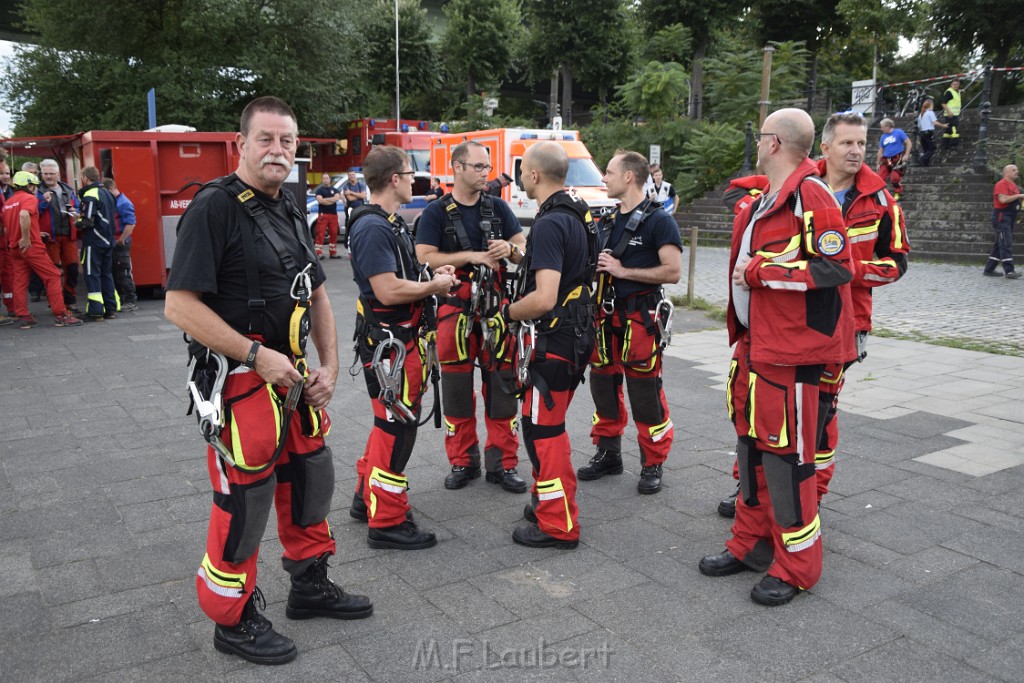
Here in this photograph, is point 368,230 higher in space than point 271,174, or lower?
lower

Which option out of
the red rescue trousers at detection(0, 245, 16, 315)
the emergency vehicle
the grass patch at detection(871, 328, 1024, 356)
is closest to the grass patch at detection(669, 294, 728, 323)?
the grass patch at detection(871, 328, 1024, 356)

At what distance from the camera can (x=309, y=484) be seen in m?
3.40

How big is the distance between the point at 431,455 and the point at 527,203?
1335 cm

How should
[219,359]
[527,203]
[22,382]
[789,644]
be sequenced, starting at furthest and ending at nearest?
1. [527,203]
2. [22,382]
3. [789,644]
4. [219,359]

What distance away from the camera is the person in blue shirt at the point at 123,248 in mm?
11875

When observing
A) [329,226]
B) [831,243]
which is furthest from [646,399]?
[329,226]

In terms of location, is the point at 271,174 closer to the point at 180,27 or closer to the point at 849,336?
the point at 849,336

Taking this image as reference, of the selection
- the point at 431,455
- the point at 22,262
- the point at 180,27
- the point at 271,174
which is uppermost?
the point at 180,27

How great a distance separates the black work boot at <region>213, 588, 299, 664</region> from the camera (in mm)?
3203

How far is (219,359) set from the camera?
10.2 ft

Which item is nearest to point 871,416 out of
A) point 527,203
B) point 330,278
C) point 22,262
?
point 22,262

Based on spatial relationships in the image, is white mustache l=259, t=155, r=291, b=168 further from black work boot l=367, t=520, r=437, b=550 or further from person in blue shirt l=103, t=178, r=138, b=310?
person in blue shirt l=103, t=178, r=138, b=310

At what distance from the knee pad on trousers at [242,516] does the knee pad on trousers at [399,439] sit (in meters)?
1.15

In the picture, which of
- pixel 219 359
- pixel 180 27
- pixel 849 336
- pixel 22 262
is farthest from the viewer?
pixel 180 27
